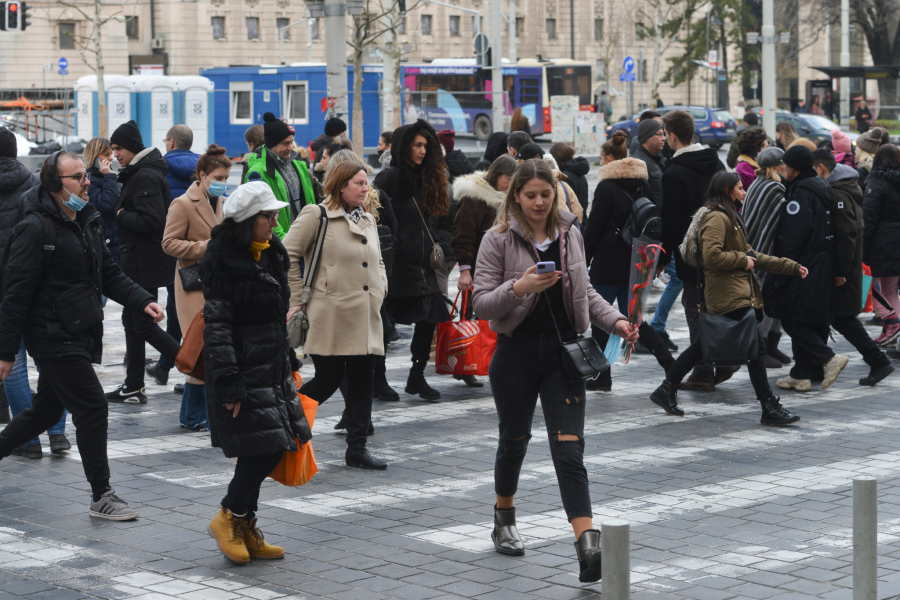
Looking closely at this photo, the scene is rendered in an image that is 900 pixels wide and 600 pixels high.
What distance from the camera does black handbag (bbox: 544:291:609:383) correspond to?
5.33 meters

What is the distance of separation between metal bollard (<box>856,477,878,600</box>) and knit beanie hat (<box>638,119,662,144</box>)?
6.09 metres

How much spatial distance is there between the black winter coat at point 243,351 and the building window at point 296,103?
32.5 metres

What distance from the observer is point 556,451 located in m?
5.40

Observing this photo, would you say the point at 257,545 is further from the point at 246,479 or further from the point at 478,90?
the point at 478,90

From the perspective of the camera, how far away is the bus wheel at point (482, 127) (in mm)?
41312

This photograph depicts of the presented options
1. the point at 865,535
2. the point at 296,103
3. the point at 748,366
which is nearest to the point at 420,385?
the point at 748,366

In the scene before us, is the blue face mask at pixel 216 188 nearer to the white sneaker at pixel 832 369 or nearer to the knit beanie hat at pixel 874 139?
the white sneaker at pixel 832 369

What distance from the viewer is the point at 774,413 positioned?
332 inches

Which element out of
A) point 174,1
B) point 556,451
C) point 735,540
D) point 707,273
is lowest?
point 735,540

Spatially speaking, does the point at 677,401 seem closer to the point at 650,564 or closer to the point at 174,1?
the point at 650,564

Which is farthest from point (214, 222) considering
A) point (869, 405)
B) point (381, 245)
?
point (869, 405)

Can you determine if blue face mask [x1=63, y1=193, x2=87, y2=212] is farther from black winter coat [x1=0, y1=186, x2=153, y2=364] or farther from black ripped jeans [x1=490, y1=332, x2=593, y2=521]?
black ripped jeans [x1=490, y1=332, x2=593, y2=521]

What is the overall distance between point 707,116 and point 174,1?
1343 inches

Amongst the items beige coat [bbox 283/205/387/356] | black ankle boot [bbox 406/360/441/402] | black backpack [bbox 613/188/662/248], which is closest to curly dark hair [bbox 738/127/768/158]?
black backpack [bbox 613/188/662/248]
